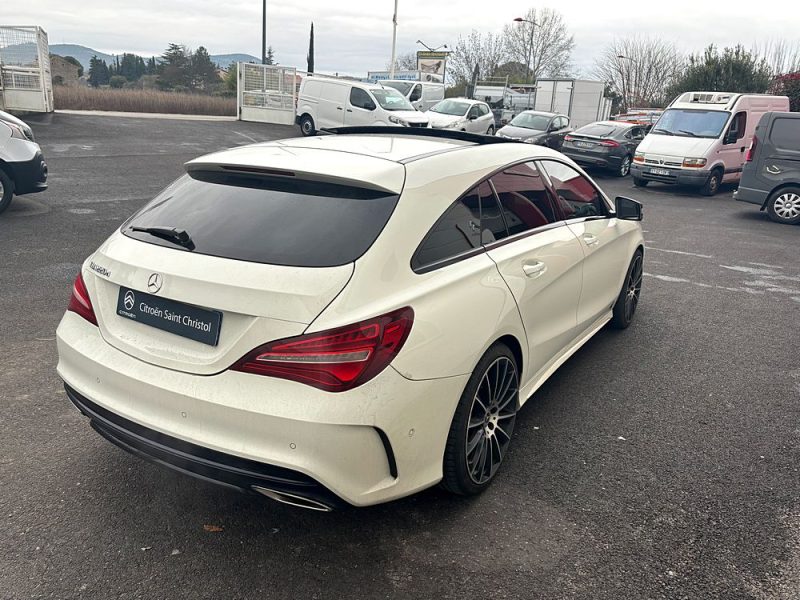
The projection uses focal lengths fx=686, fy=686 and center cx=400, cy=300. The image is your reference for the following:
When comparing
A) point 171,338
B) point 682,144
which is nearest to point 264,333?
point 171,338

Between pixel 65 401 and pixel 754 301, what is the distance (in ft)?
20.9

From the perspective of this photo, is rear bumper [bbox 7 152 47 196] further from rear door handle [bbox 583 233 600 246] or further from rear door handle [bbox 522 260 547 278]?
rear door handle [bbox 522 260 547 278]

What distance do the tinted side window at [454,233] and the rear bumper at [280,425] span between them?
1.79 ft

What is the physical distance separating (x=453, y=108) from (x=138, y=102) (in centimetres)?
1587

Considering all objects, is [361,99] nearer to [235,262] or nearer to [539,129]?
[539,129]

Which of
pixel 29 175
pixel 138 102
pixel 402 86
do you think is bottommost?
pixel 29 175

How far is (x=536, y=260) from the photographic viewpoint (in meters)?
3.73

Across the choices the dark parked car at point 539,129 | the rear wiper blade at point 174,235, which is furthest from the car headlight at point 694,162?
the rear wiper blade at point 174,235

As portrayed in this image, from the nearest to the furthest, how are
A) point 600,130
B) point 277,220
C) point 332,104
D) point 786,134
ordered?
point 277,220 → point 786,134 → point 600,130 → point 332,104

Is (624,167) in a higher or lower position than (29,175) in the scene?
lower

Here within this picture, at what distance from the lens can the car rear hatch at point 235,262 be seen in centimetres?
258

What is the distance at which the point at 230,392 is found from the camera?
255 cm

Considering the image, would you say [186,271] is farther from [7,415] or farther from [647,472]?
[647,472]

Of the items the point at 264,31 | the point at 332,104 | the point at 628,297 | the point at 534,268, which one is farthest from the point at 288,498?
the point at 264,31
